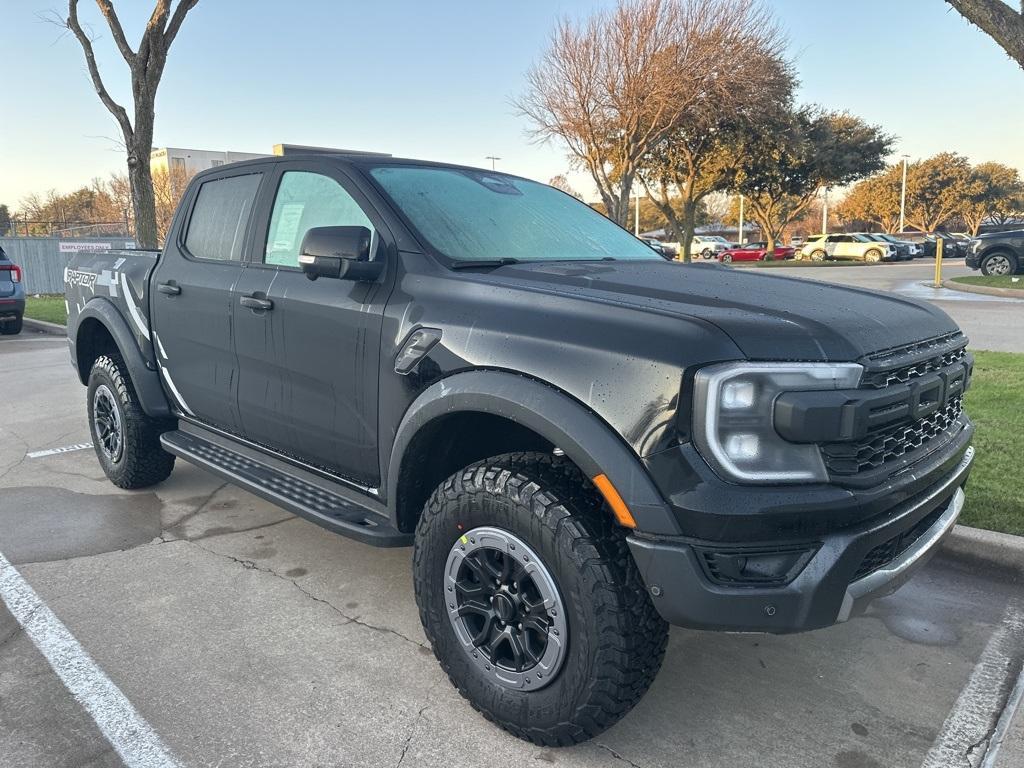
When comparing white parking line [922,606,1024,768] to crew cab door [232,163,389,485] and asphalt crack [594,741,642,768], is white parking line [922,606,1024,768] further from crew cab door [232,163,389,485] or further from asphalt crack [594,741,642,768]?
crew cab door [232,163,389,485]

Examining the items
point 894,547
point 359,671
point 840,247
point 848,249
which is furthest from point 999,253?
point 359,671

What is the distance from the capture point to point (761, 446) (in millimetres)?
1953

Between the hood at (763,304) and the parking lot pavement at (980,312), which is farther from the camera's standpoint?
the parking lot pavement at (980,312)

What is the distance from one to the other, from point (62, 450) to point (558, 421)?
206 inches

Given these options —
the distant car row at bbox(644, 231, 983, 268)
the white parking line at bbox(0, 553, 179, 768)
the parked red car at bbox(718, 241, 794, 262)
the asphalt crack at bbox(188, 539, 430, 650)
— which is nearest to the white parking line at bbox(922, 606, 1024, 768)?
the asphalt crack at bbox(188, 539, 430, 650)

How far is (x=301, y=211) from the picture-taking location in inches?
131

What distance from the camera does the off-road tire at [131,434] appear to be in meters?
4.39

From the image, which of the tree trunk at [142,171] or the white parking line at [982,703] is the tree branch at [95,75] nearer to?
the tree trunk at [142,171]

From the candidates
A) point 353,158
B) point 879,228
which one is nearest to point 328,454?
point 353,158

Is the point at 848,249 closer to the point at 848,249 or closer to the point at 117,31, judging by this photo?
the point at 848,249

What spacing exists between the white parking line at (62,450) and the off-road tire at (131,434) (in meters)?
1.33

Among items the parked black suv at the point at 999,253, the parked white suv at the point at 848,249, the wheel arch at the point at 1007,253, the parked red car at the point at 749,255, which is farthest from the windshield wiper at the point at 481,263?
the parked white suv at the point at 848,249

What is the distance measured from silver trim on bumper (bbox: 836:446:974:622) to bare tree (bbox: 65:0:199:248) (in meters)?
11.1

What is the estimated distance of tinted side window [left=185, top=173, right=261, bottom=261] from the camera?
3650 mm
